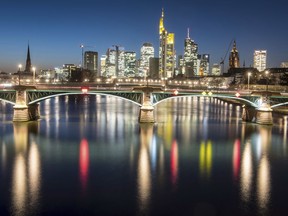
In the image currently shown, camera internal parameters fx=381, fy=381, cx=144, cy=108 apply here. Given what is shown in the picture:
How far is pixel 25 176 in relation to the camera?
31.3 meters

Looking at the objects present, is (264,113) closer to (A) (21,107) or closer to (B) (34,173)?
(A) (21,107)

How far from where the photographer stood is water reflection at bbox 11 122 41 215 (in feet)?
82.2

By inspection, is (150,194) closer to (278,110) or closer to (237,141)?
(237,141)

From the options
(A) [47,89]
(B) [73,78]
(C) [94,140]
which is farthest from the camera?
(B) [73,78]

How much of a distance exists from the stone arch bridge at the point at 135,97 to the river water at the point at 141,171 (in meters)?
5.20

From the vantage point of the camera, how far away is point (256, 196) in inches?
1086

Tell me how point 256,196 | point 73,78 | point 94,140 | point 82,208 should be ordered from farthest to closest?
point 73,78, point 94,140, point 256,196, point 82,208

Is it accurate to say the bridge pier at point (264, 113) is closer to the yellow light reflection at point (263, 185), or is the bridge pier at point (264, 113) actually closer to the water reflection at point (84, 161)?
the yellow light reflection at point (263, 185)

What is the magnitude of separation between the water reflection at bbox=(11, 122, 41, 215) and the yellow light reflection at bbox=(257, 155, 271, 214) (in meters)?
15.1

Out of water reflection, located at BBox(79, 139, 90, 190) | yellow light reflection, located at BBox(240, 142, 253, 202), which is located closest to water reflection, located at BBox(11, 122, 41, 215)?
water reflection, located at BBox(79, 139, 90, 190)

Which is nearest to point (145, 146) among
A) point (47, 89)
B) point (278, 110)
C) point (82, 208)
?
point (82, 208)

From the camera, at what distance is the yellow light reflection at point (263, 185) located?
2600 centimetres

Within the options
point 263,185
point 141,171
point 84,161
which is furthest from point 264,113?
point 84,161

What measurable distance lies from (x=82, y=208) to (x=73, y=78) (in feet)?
509
